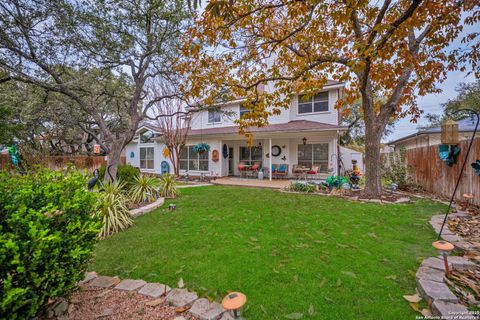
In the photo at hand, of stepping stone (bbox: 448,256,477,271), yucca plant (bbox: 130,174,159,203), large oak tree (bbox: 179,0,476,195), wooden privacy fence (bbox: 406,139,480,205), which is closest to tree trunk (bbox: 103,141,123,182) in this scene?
yucca plant (bbox: 130,174,159,203)

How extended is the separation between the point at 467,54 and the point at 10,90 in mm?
19721

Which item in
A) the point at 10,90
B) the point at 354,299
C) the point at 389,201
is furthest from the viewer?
the point at 10,90

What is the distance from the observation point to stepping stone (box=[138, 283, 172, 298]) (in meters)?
2.40

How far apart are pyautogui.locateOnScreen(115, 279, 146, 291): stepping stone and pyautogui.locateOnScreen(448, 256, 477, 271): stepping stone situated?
3.89 m

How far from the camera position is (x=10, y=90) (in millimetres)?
12031

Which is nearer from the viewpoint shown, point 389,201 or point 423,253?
point 423,253

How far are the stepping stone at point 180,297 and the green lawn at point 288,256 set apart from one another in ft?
0.41

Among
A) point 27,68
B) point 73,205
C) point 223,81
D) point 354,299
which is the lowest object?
point 354,299

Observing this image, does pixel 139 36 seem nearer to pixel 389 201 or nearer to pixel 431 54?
pixel 431 54

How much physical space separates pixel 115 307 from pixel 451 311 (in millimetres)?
3195

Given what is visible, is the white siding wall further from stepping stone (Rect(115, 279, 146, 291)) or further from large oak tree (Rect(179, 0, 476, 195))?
stepping stone (Rect(115, 279, 146, 291))

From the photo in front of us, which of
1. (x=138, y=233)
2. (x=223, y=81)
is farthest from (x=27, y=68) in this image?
(x=138, y=233)

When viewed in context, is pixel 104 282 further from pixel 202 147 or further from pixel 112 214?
pixel 202 147

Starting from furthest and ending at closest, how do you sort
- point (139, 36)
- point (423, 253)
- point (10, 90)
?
point (10, 90)
point (139, 36)
point (423, 253)
